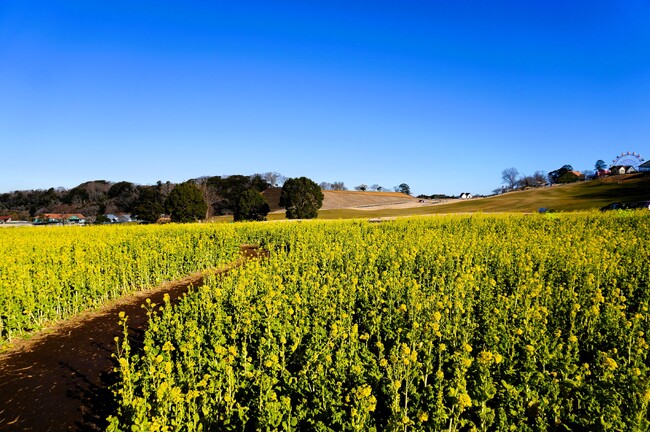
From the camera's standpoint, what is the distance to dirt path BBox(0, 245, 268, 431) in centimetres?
520

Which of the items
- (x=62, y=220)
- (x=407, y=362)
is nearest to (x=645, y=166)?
(x=407, y=362)

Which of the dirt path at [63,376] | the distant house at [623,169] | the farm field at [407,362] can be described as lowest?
the dirt path at [63,376]

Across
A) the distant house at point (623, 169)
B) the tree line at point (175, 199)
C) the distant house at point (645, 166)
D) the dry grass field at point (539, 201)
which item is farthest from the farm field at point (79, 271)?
the distant house at point (645, 166)

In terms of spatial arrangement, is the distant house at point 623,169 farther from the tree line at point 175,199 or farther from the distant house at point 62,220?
the distant house at point 62,220

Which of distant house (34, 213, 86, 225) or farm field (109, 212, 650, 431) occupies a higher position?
distant house (34, 213, 86, 225)

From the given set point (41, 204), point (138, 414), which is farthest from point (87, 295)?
point (41, 204)

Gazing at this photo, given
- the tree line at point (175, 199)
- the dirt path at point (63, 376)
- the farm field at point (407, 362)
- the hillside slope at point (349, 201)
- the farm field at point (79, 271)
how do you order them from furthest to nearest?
the hillside slope at point (349, 201)
the tree line at point (175, 199)
the farm field at point (79, 271)
the dirt path at point (63, 376)
the farm field at point (407, 362)

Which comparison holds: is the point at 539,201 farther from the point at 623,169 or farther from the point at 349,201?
the point at 623,169

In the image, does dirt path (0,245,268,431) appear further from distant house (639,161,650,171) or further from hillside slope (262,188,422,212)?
distant house (639,161,650,171)

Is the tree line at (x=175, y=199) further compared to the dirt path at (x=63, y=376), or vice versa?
the tree line at (x=175, y=199)

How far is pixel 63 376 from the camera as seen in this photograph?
6.46 metres

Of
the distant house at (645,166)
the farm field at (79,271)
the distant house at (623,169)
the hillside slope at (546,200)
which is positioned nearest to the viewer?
the farm field at (79,271)

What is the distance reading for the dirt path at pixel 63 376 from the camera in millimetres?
5203

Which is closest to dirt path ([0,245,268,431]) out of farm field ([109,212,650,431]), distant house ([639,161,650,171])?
farm field ([109,212,650,431])
